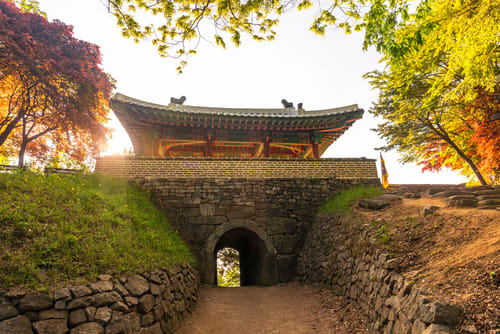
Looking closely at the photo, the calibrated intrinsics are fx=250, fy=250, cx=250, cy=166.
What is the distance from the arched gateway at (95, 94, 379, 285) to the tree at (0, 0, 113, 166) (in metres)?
2.12

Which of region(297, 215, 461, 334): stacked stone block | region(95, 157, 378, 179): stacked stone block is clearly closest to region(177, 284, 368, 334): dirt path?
region(297, 215, 461, 334): stacked stone block

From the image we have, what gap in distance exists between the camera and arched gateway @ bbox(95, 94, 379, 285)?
32.1 feet

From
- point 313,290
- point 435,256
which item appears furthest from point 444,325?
point 313,290

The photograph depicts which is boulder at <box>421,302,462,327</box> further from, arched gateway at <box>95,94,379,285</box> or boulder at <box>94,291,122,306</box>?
arched gateway at <box>95,94,379,285</box>

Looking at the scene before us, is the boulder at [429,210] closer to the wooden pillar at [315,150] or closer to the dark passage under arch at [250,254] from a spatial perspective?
the dark passage under arch at [250,254]

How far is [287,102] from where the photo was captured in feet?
54.5

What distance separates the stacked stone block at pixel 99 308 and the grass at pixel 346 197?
20.8 feet

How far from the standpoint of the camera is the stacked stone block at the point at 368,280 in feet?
11.0

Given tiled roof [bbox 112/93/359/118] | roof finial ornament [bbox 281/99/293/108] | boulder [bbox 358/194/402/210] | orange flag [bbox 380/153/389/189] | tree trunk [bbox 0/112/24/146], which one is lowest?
boulder [bbox 358/194/402/210]

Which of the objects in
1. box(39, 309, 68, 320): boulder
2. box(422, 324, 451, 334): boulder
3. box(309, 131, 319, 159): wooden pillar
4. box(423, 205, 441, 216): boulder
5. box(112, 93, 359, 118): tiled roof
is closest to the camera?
box(422, 324, 451, 334): boulder

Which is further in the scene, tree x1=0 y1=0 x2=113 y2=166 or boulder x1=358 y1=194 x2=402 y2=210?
tree x1=0 y1=0 x2=113 y2=166

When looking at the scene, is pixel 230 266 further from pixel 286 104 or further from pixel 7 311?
pixel 7 311

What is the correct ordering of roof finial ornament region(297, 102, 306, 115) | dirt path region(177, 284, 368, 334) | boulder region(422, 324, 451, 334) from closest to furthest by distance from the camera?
boulder region(422, 324, 451, 334) → dirt path region(177, 284, 368, 334) → roof finial ornament region(297, 102, 306, 115)

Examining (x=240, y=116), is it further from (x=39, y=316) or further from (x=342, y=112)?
(x=39, y=316)
